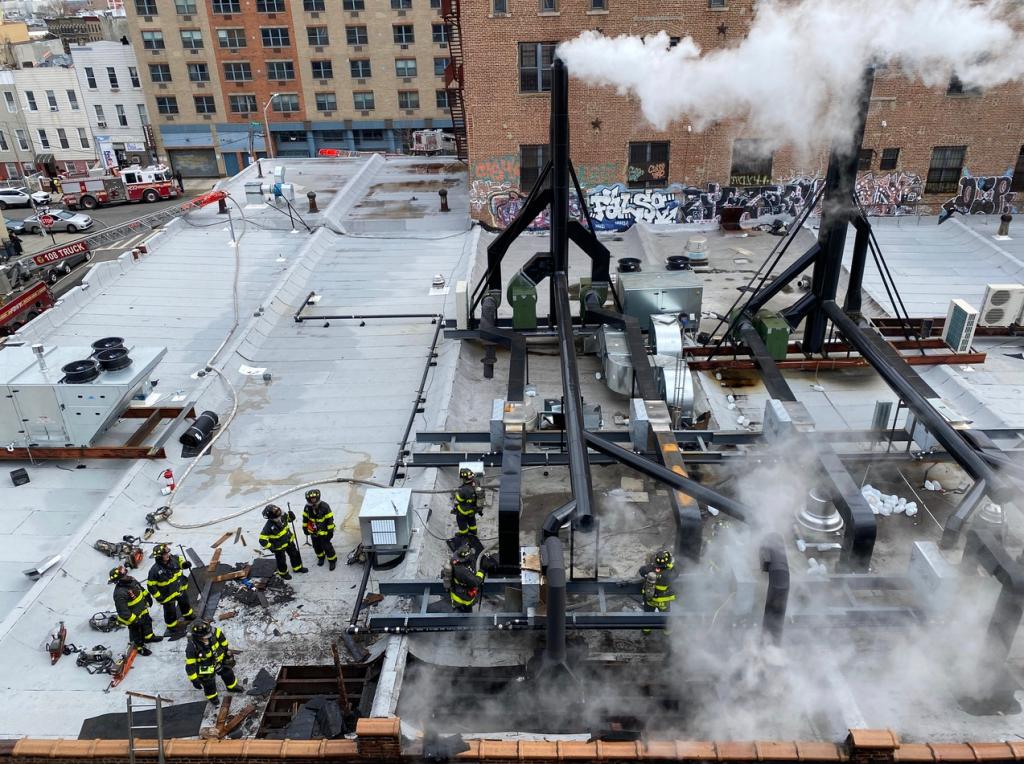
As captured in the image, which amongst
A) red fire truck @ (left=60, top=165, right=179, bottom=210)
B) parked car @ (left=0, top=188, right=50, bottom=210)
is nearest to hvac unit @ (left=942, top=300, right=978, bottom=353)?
red fire truck @ (left=60, top=165, right=179, bottom=210)

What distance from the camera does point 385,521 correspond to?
11.2m

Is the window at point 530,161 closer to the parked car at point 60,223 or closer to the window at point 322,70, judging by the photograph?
the parked car at point 60,223

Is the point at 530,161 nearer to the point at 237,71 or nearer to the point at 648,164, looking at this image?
the point at 648,164

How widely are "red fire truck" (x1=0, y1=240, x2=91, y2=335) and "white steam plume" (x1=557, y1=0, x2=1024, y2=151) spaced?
1622 centimetres

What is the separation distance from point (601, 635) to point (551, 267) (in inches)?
377

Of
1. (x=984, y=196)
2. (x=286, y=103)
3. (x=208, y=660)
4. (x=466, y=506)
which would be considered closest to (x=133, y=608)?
(x=208, y=660)

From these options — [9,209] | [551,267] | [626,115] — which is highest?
[626,115]

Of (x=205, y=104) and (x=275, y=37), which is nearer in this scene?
(x=275, y=37)

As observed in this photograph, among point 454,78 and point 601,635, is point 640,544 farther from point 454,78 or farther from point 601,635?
point 454,78

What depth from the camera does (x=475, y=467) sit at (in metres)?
12.8

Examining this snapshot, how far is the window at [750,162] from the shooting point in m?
27.0

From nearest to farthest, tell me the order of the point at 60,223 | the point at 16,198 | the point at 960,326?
the point at 960,326 < the point at 60,223 < the point at 16,198

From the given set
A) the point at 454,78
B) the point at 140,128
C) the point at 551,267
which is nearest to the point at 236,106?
the point at 140,128

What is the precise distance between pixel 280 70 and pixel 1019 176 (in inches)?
1715
